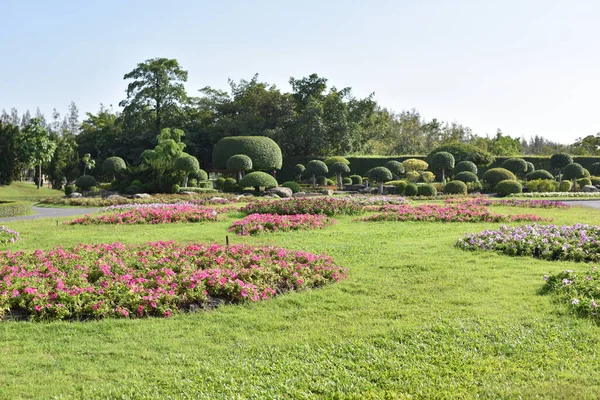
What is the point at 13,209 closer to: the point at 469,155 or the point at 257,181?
the point at 257,181

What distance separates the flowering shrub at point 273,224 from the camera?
422 inches

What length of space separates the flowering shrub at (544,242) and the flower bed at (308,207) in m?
5.96

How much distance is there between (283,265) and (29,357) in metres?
3.21

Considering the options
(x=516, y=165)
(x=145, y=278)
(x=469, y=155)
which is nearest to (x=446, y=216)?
(x=145, y=278)

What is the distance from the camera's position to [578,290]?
5117 millimetres

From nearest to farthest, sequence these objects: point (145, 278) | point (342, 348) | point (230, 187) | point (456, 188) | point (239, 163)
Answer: point (342, 348) < point (145, 278) < point (456, 188) < point (230, 187) < point (239, 163)

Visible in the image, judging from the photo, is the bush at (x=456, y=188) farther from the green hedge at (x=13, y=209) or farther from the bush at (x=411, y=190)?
the green hedge at (x=13, y=209)

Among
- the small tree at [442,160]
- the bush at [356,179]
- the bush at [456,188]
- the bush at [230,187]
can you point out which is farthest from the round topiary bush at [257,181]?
the small tree at [442,160]

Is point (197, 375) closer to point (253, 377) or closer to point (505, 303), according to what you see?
point (253, 377)

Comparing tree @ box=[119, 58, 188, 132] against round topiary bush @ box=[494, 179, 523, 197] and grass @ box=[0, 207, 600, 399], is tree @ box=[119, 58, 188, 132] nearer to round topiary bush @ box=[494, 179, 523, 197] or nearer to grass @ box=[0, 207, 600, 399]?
round topiary bush @ box=[494, 179, 523, 197]

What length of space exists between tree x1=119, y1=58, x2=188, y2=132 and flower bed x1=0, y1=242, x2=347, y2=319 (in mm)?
38229

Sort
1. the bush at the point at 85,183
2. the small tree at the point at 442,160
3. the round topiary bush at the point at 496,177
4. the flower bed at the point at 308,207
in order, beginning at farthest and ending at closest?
the small tree at the point at 442,160
the bush at the point at 85,183
the round topiary bush at the point at 496,177
the flower bed at the point at 308,207

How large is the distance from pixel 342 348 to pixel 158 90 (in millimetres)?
43259

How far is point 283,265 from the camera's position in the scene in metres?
6.43
